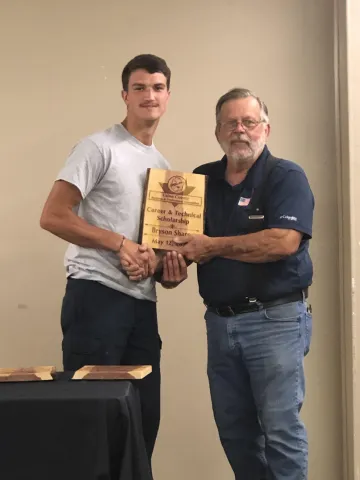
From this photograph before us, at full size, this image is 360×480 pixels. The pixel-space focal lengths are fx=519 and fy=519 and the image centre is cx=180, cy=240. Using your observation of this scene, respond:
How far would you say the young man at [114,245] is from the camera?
159 centimetres

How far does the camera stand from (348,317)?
2.13m

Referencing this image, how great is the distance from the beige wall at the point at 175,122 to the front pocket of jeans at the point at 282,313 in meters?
0.69

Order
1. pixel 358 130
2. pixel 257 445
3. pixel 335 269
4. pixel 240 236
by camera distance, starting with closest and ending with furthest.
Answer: pixel 240 236
pixel 257 445
pixel 358 130
pixel 335 269

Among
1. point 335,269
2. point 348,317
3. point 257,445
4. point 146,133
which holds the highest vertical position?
point 146,133

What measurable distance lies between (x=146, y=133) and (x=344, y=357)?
1255 mm

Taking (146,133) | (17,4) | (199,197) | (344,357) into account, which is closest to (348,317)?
(344,357)

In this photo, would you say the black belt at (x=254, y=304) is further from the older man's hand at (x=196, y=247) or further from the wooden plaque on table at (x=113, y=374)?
the wooden plaque on table at (x=113, y=374)

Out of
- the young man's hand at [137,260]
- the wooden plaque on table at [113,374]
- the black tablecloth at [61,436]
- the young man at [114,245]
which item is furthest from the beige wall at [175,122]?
the black tablecloth at [61,436]

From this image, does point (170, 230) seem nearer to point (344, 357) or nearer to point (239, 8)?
point (344, 357)

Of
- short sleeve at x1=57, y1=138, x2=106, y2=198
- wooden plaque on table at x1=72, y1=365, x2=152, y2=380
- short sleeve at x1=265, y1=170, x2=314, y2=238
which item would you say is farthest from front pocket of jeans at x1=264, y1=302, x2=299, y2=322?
short sleeve at x1=57, y1=138, x2=106, y2=198

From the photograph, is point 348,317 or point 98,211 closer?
point 98,211

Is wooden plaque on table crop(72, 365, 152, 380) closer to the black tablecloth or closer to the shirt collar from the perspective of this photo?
the black tablecloth

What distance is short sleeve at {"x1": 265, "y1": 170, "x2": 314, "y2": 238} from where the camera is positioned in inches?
62.1

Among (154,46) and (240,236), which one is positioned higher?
(154,46)
